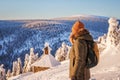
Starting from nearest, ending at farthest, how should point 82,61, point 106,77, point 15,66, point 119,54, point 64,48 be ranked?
point 82,61 < point 106,77 < point 119,54 < point 64,48 < point 15,66

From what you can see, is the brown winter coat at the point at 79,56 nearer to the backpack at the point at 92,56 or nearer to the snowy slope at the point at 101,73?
the backpack at the point at 92,56

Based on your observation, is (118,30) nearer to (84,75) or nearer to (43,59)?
(43,59)

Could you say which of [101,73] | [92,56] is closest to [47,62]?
[101,73]

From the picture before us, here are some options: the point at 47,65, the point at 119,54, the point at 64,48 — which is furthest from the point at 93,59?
the point at 64,48

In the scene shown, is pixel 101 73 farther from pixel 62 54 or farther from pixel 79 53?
pixel 62 54

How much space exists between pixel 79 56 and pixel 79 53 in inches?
3.0

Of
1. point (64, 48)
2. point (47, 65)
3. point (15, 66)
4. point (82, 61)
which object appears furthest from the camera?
point (15, 66)

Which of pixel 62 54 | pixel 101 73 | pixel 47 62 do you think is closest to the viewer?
pixel 101 73

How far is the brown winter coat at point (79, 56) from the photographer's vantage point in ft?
28.3

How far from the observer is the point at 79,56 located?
8.61 m

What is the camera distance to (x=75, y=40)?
8.84 m

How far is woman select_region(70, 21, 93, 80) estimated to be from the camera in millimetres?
8641

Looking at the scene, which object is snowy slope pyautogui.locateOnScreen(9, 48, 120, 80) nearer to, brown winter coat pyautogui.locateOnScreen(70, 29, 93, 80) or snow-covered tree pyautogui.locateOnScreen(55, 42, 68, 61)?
brown winter coat pyautogui.locateOnScreen(70, 29, 93, 80)

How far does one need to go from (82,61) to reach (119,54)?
834 inches
